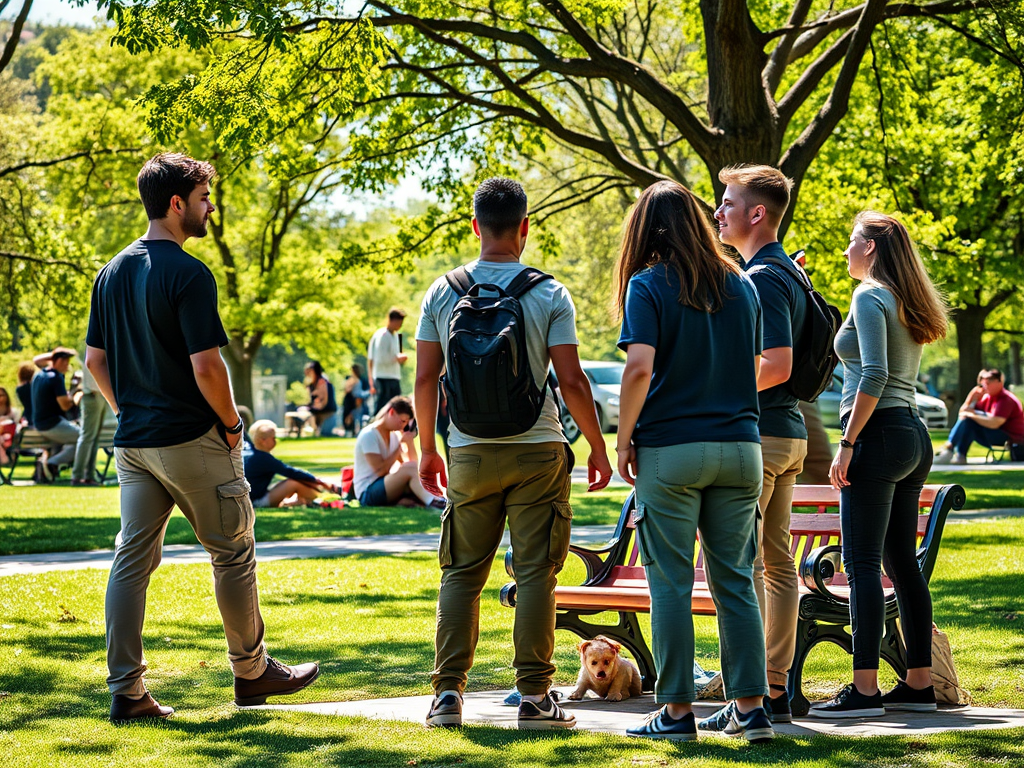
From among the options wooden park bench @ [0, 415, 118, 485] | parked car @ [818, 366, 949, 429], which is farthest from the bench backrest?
parked car @ [818, 366, 949, 429]

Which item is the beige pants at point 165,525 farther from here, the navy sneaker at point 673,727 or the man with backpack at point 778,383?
the man with backpack at point 778,383

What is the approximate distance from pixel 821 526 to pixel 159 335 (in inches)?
132

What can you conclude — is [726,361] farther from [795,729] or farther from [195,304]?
[195,304]

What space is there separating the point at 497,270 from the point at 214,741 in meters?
2.14

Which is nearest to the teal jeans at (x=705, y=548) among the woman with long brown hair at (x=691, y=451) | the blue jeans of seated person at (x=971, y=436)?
the woman with long brown hair at (x=691, y=451)

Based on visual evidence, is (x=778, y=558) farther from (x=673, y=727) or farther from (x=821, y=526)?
(x=821, y=526)

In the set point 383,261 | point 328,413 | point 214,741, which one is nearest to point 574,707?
point 214,741

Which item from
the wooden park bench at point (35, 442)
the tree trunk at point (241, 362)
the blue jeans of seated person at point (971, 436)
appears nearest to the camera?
the wooden park bench at point (35, 442)

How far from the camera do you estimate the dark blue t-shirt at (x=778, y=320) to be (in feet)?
15.8

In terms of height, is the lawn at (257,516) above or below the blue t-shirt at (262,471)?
below

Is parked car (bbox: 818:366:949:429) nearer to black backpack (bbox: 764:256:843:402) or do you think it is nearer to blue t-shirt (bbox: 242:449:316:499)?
blue t-shirt (bbox: 242:449:316:499)

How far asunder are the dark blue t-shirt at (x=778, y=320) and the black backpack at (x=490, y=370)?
959 mm

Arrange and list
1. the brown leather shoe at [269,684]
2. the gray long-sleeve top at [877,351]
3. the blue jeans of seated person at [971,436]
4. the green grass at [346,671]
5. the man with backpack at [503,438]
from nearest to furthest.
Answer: the green grass at [346,671], the man with backpack at [503,438], the gray long-sleeve top at [877,351], the brown leather shoe at [269,684], the blue jeans of seated person at [971,436]

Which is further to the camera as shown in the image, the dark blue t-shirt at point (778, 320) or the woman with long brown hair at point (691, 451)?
the dark blue t-shirt at point (778, 320)
